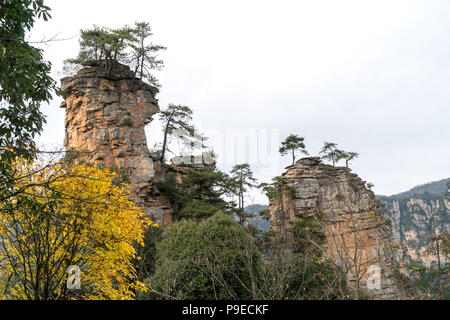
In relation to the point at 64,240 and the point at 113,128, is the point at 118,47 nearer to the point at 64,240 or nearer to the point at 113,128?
the point at 113,128

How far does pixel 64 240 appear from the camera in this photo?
5.37 meters

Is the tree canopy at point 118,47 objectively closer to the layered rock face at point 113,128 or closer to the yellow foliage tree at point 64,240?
the layered rock face at point 113,128

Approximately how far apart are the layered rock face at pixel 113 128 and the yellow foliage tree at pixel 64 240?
1547 centimetres

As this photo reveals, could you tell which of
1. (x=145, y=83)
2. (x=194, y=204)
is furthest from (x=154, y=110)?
(x=194, y=204)

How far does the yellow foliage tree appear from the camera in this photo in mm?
5086

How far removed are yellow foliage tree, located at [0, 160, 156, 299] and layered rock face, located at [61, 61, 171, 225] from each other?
609 inches

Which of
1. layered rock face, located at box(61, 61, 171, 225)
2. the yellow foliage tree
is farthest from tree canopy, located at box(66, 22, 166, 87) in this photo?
the yellow foliage tree

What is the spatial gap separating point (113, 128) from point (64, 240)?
60.1 ft

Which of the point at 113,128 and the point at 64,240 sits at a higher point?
the point at 113,128

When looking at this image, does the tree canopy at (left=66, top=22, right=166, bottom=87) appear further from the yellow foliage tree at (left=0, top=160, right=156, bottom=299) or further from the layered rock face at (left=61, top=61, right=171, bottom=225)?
the yellow foliage tree at (left=0, top=160, right=156, bottom=299)

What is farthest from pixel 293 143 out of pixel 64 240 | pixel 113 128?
pixel 64 240

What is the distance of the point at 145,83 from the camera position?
25.2 metres
